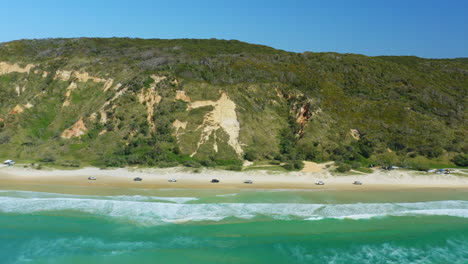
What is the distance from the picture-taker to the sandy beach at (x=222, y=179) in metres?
38.0

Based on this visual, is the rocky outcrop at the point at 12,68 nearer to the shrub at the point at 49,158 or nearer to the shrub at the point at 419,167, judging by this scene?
the shrub at the point at 49,158

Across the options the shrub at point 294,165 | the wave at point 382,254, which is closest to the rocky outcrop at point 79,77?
the shrub at point 294,165

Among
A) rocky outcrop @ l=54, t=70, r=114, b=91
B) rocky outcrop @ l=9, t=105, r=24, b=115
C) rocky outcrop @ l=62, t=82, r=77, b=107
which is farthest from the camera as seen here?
rocky outcrop @ l=54, t=70, r=114, b=91

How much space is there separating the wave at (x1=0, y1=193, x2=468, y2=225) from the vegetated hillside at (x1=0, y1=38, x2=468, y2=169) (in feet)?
45.9

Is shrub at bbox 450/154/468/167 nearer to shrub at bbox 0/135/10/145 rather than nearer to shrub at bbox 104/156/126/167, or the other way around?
shrub at bbox 104/156/126/167

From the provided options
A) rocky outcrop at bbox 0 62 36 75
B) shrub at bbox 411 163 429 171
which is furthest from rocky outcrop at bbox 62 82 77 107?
shrub at bbox 411 163 429 171

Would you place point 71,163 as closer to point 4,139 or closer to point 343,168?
point 4,139

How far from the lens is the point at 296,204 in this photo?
30.5 m

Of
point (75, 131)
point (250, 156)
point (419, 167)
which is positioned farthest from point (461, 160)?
point (75, 131)

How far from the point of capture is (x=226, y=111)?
52.4 metres

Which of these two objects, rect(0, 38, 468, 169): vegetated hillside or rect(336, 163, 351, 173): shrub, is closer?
rect(336, 163, 351, 173): shrub

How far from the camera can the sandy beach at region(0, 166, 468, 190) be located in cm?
3803

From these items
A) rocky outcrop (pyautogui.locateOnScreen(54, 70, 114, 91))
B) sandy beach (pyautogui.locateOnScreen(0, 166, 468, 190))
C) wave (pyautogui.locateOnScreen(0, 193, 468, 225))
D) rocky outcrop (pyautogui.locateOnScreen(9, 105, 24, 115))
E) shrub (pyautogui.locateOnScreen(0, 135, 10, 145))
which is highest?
rocky outcrop (pyautogui.locateOnScreen(54, 70, 114, 91))

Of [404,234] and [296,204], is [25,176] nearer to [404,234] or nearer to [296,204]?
[296,204]
